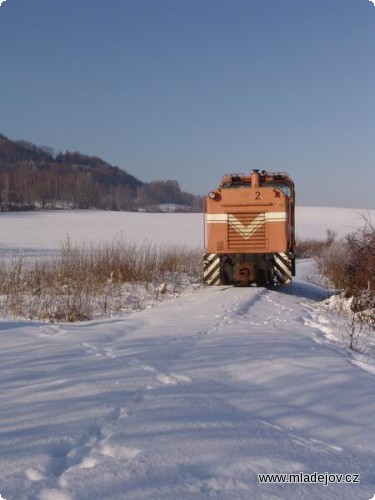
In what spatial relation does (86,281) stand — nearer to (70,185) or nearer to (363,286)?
(363,286)

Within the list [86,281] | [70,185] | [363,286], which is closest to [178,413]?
[86,281]

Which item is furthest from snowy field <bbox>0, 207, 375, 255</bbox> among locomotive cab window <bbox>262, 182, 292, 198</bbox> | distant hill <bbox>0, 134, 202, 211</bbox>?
locomotive cab window <bbox>262, 182, 292, 198</bbox>

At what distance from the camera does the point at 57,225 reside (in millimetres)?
57594

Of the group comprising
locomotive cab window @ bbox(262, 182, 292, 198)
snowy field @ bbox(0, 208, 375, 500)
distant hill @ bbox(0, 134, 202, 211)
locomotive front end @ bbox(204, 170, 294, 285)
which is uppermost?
distant hill @ bbox(0, 134, 202, 211)

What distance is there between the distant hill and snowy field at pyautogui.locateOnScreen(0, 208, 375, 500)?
77.1m

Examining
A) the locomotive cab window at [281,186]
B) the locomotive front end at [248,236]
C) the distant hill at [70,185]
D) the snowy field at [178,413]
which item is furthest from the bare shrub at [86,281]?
the distant hill at [70,185]

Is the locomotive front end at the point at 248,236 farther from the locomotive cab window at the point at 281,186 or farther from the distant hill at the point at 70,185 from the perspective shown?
the distant hill at the point at 70,185

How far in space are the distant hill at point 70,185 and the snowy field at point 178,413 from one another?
253 feet

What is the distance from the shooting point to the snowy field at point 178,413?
2.75 meters

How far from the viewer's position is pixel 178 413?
11.7ft

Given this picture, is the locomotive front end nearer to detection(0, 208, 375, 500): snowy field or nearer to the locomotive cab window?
the locomotive cab window

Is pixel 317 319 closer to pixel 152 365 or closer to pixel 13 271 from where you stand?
pixel 152 365

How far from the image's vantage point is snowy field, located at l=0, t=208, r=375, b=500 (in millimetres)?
2746

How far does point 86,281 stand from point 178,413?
849 centimetres
